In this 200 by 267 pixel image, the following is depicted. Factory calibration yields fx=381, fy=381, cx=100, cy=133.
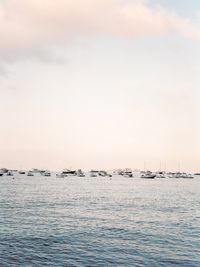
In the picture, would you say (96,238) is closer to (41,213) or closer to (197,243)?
(197,243)

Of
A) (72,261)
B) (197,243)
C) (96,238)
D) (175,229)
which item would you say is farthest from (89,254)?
(175,229)

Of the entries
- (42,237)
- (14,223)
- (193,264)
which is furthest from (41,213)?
(193,264)

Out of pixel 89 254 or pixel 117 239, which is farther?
pixel 117 239

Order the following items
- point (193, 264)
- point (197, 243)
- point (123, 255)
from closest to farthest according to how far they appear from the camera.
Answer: point (193, 264), point (123, 255), point (197, 243)

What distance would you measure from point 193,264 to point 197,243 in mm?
8956

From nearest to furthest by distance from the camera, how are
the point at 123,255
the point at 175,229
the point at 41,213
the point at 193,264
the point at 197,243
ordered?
the point at 193,264
the point at 123,255
the point at 197,243
the point at 175,229
the point at 41,213

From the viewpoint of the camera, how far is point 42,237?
4322cm

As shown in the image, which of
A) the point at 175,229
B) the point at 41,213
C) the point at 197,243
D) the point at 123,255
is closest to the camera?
the point at 123,255

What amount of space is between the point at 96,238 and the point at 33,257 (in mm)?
10492

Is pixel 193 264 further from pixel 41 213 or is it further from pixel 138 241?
pixel 41 213

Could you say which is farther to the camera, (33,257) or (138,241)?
(138,241)

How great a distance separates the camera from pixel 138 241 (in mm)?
41656

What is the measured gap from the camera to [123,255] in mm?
35719

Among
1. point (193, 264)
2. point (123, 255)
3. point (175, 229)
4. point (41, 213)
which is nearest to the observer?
point (193, 264)
